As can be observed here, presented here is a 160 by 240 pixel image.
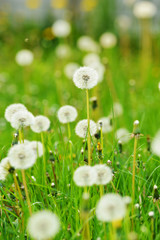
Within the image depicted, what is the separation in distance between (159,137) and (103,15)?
5.71 metres

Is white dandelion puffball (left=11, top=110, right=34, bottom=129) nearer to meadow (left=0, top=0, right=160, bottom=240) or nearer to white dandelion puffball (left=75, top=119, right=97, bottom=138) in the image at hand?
meadow (left=0, top=0, right=160, bottom=240)

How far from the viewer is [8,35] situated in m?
5.42

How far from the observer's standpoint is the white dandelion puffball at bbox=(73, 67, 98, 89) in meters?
1.28

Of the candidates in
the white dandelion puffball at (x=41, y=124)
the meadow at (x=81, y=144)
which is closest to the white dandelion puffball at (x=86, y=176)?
the meadow at (x=81, y=144)

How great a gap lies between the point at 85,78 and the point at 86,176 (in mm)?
400

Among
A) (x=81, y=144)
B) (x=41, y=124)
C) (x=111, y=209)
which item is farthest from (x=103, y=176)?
(x=81, y=144)

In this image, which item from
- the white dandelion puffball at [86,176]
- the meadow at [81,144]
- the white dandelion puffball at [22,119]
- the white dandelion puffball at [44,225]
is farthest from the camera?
the white dandelion puffball at [22,119]

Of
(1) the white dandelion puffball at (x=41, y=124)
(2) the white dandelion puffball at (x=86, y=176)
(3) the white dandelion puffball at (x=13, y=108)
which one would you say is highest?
(3) the white dandelion puffball at (x=13, y=108)

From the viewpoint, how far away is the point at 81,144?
6.09 ft

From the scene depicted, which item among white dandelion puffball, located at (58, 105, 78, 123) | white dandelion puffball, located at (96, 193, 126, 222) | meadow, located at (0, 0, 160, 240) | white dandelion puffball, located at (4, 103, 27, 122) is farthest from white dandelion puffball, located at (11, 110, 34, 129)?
white dandelion puffball, located at (96, 193, 126, 222)

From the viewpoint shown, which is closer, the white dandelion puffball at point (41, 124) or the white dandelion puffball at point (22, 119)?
the white dandelion puffball at point (22, 119)

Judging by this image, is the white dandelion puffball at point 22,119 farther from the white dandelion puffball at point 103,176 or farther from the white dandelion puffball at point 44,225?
the white dandelion puffball at point 44,225

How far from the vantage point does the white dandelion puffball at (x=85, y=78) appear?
128 centimetres

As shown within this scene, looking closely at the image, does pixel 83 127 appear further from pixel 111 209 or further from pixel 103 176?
pixel 111 209
